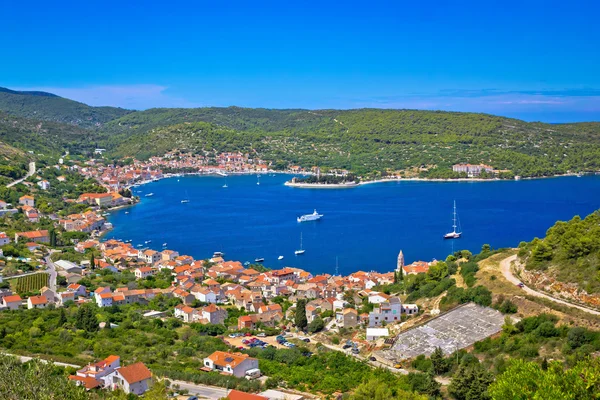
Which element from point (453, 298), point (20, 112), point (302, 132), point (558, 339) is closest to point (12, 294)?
point (453, 298)

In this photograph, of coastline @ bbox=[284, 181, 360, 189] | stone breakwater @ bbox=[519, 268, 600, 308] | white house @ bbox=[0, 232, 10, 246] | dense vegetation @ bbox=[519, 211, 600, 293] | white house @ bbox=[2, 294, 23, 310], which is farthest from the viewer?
coastline @ bbox=[284, 181, 360, 189]

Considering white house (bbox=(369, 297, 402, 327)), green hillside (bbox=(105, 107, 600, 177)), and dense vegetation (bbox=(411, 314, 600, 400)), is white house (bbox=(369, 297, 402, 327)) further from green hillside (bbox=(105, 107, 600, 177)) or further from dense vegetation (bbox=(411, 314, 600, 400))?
green hillside (bbox=(105, 107, 600, 177))

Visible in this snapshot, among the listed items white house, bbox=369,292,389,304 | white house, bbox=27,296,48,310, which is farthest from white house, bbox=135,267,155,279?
white house, bbox=369,292,389,304

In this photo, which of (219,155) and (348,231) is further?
(219,155)

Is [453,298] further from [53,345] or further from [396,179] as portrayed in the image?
[396,179]

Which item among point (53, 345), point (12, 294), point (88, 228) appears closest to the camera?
point (53, 345)
